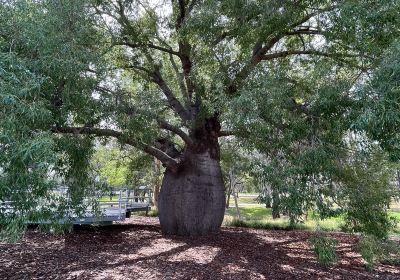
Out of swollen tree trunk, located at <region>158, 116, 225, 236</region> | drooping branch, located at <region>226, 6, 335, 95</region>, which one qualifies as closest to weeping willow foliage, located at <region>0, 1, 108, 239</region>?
drooping branch, located at <region>226, 6, 335, 95</region>

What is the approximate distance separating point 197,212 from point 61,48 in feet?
18.6

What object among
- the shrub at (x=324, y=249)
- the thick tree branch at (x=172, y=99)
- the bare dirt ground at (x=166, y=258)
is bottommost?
the bare dirt ground at (x=166, y=258)

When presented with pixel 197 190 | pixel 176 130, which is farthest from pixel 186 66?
pixel 197 190

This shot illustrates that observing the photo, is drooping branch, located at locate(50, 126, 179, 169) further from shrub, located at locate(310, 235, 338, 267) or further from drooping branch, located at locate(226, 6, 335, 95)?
shrub, located at locate(310, 235, 338, 267)

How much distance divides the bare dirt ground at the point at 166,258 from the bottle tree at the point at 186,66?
1103mm

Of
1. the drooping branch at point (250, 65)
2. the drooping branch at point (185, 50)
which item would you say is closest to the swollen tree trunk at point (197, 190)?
the drooping branch at point (185, 50)

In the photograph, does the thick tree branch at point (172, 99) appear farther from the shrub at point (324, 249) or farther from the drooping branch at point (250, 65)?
the shrub at point (324, 249)

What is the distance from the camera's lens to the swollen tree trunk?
9281mm

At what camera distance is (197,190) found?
925 cm

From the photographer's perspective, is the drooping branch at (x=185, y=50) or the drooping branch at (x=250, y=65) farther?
the drooping branch at (x=185, y=50)

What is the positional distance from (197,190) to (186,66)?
124 inches

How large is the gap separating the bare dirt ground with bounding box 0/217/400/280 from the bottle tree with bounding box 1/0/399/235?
1103 millimetres

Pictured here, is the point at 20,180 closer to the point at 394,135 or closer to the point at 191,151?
the point at 394,135

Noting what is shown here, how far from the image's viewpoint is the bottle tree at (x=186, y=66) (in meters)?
5.19
